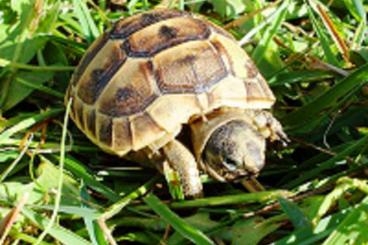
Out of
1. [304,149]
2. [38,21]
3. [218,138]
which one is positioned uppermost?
[38,21]

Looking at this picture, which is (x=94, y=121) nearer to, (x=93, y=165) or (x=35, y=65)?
(x=93, y=165)

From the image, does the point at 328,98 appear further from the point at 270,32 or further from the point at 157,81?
the point at 157,81

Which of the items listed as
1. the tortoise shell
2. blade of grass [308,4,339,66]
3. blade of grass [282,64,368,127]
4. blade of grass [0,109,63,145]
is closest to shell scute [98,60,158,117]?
the tortoise shell

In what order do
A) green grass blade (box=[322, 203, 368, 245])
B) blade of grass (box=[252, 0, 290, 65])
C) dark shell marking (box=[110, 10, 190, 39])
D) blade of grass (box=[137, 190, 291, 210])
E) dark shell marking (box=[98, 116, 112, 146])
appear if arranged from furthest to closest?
blade of grass (box=[252, 0, 290, 65]) < dark shell marking (box=[110, 10, 190, 39]) < dark shell marking (box=[98, 116, 112, 146]) < blade of grass (box=[137, 190, 291, 210]) < green grass blade (box=[322, 203, 368, 245])

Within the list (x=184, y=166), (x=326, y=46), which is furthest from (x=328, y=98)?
(x=184, y=166)

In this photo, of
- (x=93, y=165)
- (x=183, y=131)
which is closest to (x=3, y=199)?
(x=93, y=165)

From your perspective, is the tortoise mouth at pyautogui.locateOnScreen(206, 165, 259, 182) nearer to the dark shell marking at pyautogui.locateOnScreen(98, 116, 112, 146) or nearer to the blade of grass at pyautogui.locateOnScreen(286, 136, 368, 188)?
the blade of grass at pyautogui.locateOnScreen(286, 136, 368, 188)

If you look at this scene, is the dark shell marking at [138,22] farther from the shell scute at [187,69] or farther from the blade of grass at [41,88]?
the blade of grass at [41,88]
